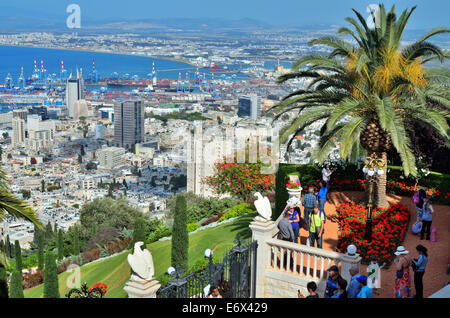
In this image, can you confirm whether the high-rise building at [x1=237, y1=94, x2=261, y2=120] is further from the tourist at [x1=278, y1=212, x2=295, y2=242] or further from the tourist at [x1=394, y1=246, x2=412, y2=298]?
the tourist at [x1=394, y1=246, x2=412, y2=298]

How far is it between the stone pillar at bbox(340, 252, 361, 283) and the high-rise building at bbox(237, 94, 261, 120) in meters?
129

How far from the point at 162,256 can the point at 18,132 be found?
140m

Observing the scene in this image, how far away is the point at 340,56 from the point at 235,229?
5.21 metres

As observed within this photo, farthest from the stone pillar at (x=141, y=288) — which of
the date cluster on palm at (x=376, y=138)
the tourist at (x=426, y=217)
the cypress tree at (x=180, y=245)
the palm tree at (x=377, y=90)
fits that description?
the cypress tree at (x=180, y=245)

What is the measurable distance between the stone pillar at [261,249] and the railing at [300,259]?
75 millimetres

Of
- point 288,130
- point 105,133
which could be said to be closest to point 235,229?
point 288,130

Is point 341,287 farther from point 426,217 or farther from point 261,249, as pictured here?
point 426,217

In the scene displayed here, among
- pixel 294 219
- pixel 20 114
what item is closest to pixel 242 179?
pixel 294 219

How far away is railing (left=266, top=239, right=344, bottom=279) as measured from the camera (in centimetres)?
818

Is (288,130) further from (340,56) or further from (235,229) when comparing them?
(235,229)

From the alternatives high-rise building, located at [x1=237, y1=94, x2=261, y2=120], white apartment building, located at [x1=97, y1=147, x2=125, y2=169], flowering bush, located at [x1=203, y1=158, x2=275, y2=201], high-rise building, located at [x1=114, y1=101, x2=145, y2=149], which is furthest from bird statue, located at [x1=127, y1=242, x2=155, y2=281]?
high-rise building, located at [x1=114, y1=101, x2=145, y2=149]

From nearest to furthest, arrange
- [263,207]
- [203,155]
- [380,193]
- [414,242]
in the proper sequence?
[263,207] → [414,242] → [380,193] → [203,155]

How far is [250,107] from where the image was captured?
139 metres

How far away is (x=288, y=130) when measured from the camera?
11.7 meters
